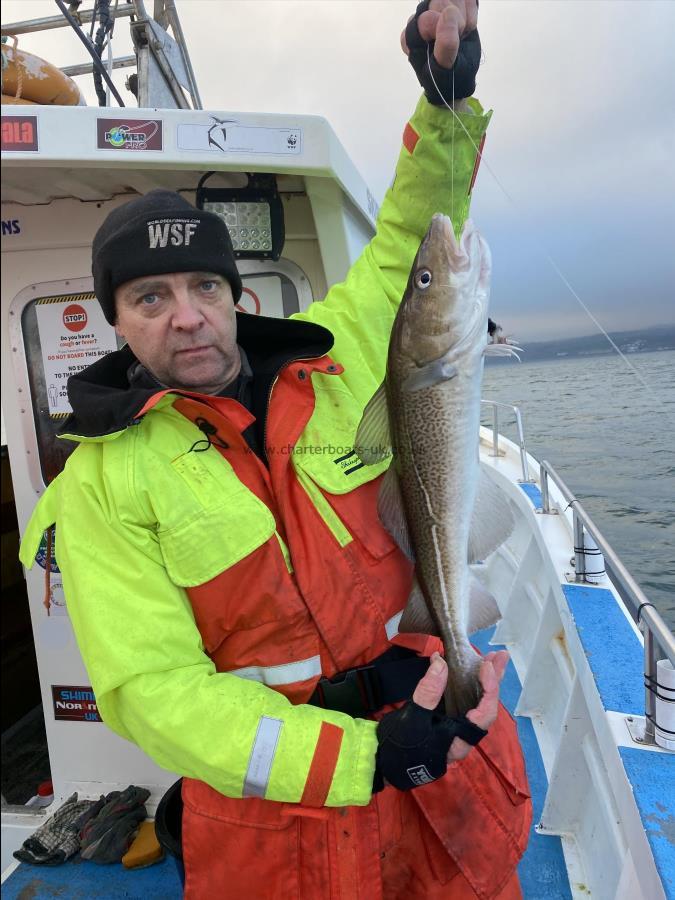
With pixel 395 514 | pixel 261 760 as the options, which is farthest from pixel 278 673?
pixel 395 514

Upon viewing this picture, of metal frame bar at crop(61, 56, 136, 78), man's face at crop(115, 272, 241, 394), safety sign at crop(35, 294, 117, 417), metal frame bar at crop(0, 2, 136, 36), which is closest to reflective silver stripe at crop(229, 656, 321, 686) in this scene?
man's face at crop(115, 272, 241, 394)

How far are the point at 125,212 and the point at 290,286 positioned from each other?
1406mm

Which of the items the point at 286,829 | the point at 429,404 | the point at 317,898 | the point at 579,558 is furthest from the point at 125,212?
the point at 579,558

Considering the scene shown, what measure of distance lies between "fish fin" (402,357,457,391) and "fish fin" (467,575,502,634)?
2.02 feet

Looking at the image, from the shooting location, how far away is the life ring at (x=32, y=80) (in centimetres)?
234

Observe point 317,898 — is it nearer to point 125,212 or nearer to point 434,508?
point 434,508

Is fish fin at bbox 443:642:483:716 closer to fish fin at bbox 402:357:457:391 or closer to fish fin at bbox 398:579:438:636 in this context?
fish fin at bbox 398:579:438:636

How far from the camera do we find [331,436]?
1.92 meters

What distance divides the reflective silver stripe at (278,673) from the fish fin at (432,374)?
2.78ft

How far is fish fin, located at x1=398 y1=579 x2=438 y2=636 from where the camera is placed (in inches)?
70.0

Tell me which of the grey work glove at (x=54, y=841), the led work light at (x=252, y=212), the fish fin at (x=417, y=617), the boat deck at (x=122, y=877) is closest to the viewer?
the fish fin at (x=417, y=617)

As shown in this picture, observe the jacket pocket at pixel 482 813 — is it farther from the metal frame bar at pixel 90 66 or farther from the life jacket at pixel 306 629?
the metal frame bar at pixel 90 66

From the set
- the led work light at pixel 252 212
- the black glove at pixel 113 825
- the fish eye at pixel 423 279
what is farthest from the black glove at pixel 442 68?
the black glove at pixel 113 825

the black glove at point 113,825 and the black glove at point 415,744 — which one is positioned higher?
the black glove at point 415,744
